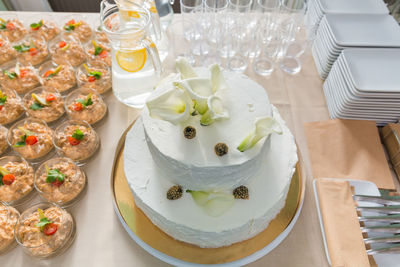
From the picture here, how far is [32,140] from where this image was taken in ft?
4.64

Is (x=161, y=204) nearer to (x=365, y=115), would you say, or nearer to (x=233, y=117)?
(x=233, y=117)

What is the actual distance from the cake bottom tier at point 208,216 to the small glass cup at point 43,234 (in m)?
0.33

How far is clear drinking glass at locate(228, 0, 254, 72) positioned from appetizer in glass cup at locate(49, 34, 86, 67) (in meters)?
0.98

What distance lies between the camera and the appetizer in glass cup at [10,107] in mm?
1571

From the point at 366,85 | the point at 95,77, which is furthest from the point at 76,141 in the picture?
the point at 366,85

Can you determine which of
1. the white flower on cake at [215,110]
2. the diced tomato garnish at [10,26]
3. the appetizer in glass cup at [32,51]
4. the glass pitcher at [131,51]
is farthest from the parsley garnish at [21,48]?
the white flower on cake at [215,110]

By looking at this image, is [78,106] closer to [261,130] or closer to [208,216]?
[208,216]

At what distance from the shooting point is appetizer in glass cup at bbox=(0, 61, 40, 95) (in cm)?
170

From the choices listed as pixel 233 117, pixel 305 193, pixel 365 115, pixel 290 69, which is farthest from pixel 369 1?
pixel 233 117

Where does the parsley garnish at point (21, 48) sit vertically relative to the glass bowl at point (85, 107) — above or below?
above

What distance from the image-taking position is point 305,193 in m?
1.35

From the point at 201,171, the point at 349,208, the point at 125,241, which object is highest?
the point at 201,171

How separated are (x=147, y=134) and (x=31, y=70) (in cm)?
121

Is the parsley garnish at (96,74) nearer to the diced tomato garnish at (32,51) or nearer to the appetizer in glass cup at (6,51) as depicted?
the diced tomato garnish at (32,51)
